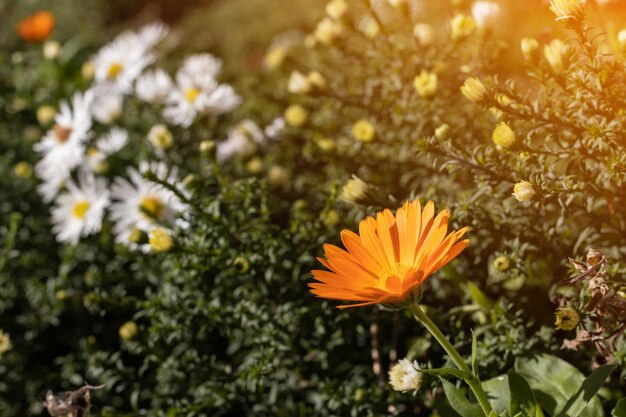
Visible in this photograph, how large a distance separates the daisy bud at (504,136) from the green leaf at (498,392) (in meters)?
0.45

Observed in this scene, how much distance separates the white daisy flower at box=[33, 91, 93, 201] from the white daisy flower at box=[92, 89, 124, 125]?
0.13ft

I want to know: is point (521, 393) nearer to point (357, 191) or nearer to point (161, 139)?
point (357, 191)

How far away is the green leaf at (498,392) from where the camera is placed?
134cm

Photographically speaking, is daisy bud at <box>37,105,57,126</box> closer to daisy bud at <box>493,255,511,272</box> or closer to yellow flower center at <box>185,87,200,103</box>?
yellow flower center at <box>185,87,200,103</box>

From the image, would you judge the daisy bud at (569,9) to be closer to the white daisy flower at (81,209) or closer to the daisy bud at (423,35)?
the daisy bud at (423,35)

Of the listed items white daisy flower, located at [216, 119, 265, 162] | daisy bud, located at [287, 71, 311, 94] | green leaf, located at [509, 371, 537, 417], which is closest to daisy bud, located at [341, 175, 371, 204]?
green leaf, located at [509, 371, 537, 417]

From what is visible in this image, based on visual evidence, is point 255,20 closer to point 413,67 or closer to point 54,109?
point 54,109

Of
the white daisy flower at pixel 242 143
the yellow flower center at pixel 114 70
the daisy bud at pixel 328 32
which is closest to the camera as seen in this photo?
the daisy bud at pixel 328 32

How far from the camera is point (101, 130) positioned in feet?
8.81

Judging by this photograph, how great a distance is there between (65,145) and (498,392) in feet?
5.35

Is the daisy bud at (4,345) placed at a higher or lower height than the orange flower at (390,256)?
higher

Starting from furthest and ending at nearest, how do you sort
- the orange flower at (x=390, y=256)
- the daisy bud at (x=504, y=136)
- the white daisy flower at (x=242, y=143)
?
the white daisy flower at (x=242, y=143)
the daisy bud at (x=504, y=136)
the orange flower at (x=390, y=256)

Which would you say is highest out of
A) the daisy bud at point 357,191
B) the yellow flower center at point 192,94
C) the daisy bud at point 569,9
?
the yellow flower center at point 192,94

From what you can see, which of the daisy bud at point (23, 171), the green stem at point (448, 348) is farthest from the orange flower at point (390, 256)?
the daisy bud at point (23, 171)
